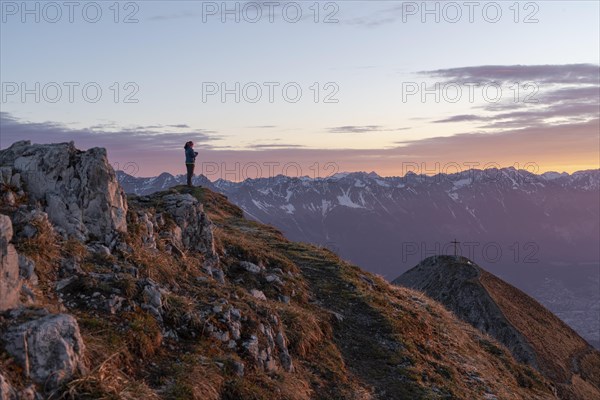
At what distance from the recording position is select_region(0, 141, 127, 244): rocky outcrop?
585 inches

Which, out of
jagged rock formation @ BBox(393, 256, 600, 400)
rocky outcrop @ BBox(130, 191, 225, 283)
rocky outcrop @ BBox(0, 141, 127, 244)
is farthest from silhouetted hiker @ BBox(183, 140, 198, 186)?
jagged rock formation @ BBox(393, 256, 600, 400)

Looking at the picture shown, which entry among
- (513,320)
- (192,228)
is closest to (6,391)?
(192,228)

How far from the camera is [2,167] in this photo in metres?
14.8

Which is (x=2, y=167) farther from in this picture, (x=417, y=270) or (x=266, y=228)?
(x=417, y=270)

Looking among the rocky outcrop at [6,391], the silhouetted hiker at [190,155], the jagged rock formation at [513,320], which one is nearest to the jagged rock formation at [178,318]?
the rocky outcrop at [6,391]

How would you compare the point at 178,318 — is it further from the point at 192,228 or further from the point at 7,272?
the point at 192,228

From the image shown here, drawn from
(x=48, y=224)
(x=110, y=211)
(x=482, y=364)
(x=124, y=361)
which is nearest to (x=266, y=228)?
(x=482, y=364)

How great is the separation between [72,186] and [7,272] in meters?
5.51

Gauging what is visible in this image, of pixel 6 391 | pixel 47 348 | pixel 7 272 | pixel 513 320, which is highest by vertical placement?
pixel 7 272

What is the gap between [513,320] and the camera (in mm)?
42031

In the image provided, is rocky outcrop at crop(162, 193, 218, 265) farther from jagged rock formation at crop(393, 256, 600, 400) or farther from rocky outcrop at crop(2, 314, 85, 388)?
jagged rock formation at crop(393, 256, 600, 400)

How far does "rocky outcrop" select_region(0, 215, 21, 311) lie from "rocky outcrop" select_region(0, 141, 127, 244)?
3.95 metres

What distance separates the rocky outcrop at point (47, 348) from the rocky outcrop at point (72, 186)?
516 centimetres

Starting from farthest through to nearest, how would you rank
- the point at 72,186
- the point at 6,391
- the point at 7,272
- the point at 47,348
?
the point at 72,186, the point at 7,272, the point at 47,348, the point at 6,391
